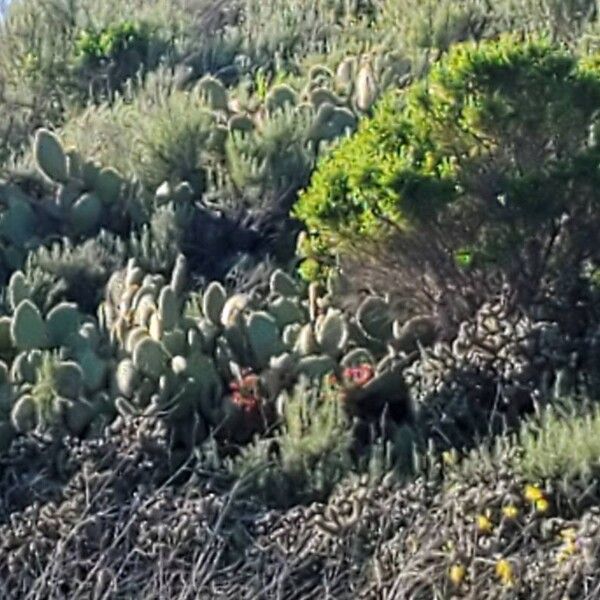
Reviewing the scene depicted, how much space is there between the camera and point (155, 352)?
877 cm

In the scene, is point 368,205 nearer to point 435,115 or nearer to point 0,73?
point 435,115

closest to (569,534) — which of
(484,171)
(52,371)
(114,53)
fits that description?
(484,171)

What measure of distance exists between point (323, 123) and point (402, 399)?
315 cm

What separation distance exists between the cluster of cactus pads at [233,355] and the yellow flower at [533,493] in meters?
1.42

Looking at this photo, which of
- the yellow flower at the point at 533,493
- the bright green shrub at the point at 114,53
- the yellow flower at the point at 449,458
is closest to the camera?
the yellow flower at the point at 533,493

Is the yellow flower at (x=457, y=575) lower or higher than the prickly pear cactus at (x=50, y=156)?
lower

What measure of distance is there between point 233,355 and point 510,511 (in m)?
2.12

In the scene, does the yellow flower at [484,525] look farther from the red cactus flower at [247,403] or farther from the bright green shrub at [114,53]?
the bright green shrub at [114,53]

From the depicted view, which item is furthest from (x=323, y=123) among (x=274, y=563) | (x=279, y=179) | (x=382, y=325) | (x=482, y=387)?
(x=274, y=563)

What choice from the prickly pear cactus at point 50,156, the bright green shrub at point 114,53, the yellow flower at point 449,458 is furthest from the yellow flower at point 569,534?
the bright green shrub at point 114,53

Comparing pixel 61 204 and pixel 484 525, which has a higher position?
pixel 484 525

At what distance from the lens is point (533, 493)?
733 cm

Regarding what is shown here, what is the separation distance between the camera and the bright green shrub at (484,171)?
8523mm

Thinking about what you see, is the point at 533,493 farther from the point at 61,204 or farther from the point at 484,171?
the point at 61,204
